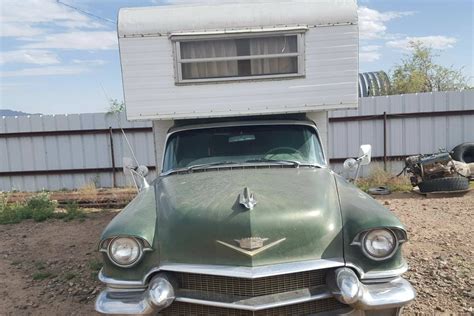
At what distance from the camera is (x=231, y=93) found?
526 centimetres

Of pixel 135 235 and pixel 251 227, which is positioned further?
pixel 135 235

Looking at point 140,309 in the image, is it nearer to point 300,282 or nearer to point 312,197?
point 300,282

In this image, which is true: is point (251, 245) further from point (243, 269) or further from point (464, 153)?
point (464, 153)

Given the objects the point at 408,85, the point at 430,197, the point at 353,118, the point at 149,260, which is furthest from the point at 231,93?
the point at 408,85

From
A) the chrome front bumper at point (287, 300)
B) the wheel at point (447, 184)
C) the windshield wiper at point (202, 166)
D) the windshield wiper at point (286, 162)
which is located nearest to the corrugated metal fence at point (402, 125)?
the wheel at point (447, 184)

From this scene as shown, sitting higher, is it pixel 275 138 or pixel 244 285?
pixel 275 138

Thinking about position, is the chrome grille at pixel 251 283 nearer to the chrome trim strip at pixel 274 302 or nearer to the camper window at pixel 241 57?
the chrome trim strip at pixel 274 302

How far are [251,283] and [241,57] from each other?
2.94m

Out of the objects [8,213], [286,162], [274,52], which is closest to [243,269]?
[286,162]

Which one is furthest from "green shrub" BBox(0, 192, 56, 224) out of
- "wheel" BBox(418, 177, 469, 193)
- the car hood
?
"wheel" BBox(418, 177, 469, 193)

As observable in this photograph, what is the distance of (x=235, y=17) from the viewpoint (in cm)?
519

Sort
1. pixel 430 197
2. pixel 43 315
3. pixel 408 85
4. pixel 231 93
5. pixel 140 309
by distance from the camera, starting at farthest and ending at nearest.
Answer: pixel 408 85
pixel 430 197
pixel 231 93
pixel 43 315
pixel 140 309

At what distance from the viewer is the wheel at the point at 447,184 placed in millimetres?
9773

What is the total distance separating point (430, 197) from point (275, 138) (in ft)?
20.9
